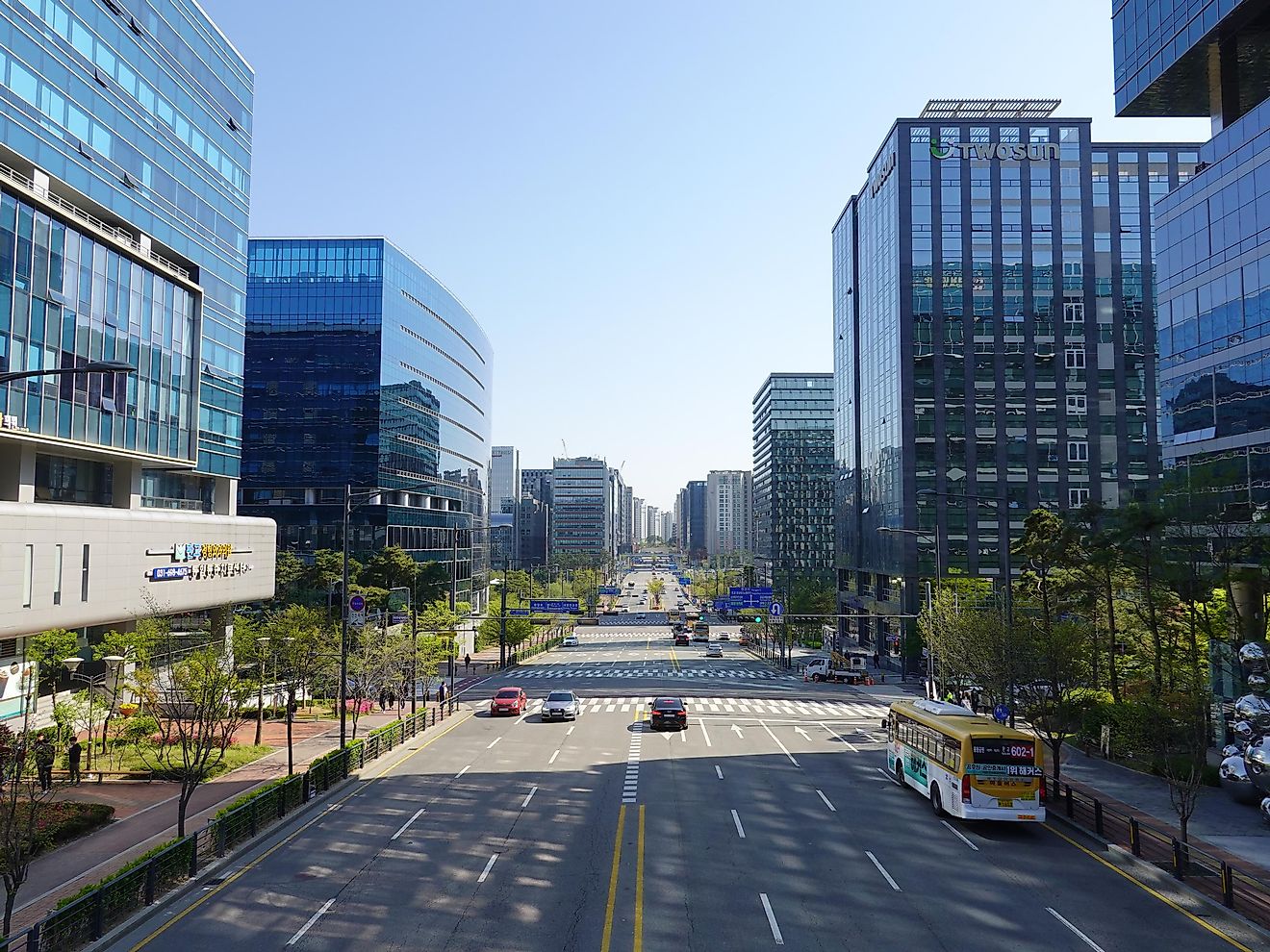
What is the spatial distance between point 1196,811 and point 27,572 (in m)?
45.2

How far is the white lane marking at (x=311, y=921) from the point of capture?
54.9 ft

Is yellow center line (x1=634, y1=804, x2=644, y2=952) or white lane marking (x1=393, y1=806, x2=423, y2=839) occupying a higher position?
yellow center line (x1=634, y1=804, x2=644, y2=952)

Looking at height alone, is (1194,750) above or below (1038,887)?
above

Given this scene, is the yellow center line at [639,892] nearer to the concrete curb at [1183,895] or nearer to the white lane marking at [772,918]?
the white lane marking at [772,918]

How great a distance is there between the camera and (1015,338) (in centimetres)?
8700

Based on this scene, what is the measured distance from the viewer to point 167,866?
19.5 meters

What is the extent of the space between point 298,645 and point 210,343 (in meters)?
28.3

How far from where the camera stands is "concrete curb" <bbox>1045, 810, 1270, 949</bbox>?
56.2ft

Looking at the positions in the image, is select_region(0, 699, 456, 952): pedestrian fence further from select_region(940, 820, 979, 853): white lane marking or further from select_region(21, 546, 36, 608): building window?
select_region(940, 820, 979, 853): white lane marking

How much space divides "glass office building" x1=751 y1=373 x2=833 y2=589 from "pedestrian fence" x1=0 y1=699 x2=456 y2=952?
487 feet

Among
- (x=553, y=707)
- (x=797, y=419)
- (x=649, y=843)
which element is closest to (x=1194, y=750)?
(x=649, y=843)

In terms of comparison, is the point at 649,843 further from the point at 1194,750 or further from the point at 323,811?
the point at 1194,750

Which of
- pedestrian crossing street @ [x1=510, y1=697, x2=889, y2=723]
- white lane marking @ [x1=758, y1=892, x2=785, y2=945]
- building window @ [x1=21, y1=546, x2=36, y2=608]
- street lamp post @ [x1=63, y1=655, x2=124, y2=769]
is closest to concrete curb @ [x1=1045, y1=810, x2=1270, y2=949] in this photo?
white lane marking @ [x1=758, y1=892, x2=785, y2=945]

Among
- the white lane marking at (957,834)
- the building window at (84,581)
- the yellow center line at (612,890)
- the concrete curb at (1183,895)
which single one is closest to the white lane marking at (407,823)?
the yellow center line at (612,890)
